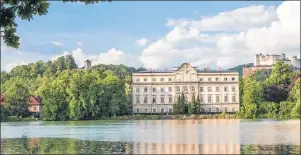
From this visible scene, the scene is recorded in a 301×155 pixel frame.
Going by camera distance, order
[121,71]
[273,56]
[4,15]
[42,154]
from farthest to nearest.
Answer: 1. [273,56]
2. [121,71]
3. [42,154]
4. [4,15]

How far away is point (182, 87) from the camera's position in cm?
9031

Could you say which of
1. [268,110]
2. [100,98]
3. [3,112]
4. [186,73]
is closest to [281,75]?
[268,110]

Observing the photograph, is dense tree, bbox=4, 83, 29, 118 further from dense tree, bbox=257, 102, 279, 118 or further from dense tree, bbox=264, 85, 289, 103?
dense tree, bbox=264, 85, 289, 103

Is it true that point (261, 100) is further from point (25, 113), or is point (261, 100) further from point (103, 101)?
point (25, 113)

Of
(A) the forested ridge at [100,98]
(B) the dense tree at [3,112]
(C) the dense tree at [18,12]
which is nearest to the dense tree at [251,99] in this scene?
(A) the forested ridge at [100,98]

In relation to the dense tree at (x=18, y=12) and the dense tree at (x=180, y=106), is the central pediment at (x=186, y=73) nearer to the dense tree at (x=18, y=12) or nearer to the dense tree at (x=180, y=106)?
the dense tree at (x=180, y=106)

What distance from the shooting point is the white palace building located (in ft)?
294

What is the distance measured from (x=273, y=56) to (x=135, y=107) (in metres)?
88.2

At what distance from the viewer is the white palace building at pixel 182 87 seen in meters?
89.7

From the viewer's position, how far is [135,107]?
293ft

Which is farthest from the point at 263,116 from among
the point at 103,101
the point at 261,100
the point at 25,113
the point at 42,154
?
the point at 42,154

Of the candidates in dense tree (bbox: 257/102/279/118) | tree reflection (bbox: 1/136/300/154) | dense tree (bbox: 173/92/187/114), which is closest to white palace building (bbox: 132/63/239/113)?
dense tree (bbox: 173/92/187/114)

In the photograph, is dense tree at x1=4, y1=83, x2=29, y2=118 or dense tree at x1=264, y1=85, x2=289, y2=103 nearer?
dense tree at x1=4, y1=83, x2=29, y2=118

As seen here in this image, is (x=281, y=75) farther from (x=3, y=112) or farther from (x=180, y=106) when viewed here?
(x=3, y=112)
